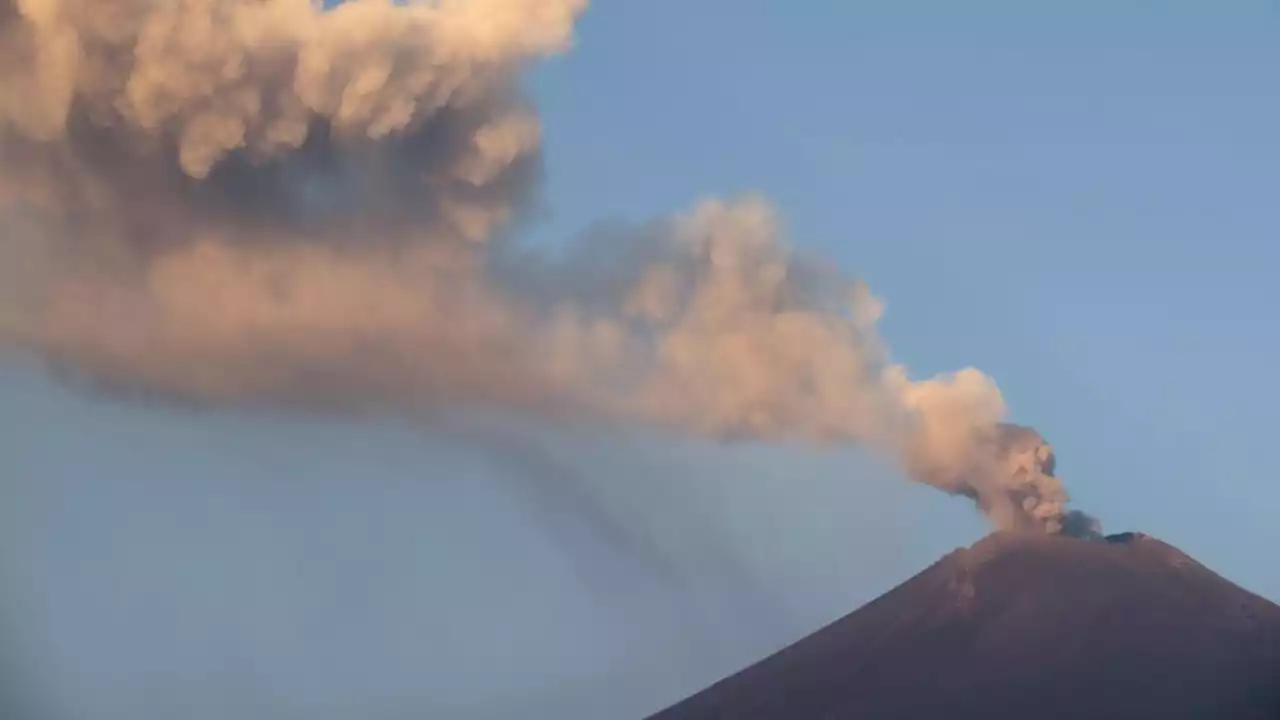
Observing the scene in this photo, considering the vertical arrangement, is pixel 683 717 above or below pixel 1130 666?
above

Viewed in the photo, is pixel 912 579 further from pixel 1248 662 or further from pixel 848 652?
pixel 1248 662

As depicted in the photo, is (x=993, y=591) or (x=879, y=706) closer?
(x=879, y=706)

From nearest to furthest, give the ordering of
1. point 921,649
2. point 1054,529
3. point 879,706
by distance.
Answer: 1. point 879,706
2. point 921,649
3. point 1054,529

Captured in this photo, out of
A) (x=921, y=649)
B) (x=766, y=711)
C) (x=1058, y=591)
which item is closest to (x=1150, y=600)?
(x=1058, y=591)

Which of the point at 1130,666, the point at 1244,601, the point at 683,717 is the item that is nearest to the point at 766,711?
the point at 683,717

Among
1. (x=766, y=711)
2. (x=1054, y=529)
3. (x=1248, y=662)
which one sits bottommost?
(x=1248, y=662)

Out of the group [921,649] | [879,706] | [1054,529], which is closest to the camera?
[879,706]
